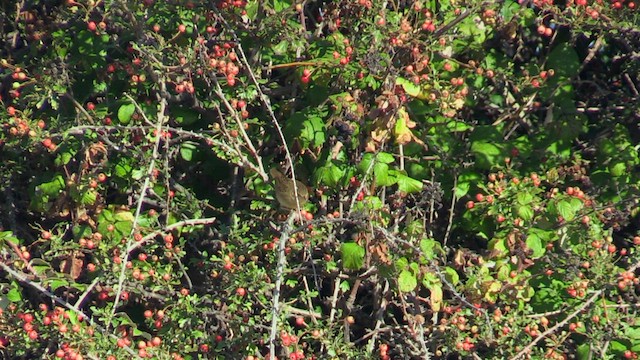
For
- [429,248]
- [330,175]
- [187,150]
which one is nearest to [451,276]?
[429,248]

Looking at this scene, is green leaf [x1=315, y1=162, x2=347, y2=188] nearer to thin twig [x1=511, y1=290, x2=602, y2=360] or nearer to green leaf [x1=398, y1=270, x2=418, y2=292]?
green leaf [x1=398, y1=270, x2=418, y2=292]

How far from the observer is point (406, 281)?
3764 mm

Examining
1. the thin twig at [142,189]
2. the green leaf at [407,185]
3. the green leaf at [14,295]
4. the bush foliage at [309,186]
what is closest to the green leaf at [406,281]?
the bush foliage at [309,186]

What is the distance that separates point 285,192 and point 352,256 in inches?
14.2

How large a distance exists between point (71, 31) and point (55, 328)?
1430 millimetres

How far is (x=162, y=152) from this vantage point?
418cm

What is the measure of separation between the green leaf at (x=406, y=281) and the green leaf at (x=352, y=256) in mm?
169

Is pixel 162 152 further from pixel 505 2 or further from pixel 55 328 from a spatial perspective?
pixel 505 2

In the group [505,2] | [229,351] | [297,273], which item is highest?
[505,2]

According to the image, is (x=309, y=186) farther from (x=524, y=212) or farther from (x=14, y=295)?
(x=14, y=295)

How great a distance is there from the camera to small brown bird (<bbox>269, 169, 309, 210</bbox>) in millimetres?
3930

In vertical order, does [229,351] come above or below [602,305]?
below

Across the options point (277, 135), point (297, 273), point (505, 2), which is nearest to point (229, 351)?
point (297, 273)

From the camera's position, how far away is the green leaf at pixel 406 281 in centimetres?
376
